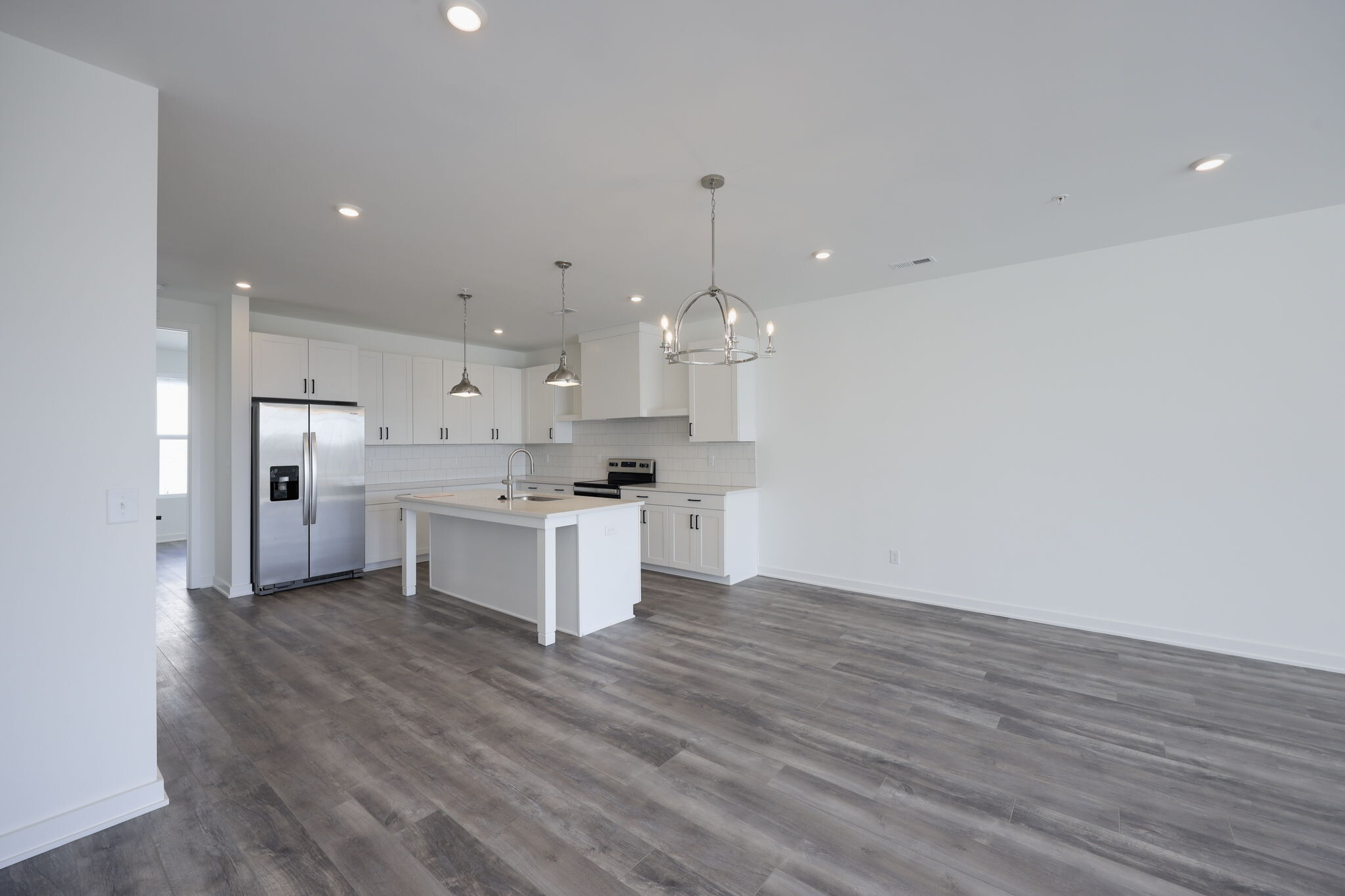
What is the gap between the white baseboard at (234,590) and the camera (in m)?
4.95

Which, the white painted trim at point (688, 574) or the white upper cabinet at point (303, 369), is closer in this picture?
the white upper cabinet at point (303, 369)

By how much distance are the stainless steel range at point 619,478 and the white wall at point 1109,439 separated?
2044mm

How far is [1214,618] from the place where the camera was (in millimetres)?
3588

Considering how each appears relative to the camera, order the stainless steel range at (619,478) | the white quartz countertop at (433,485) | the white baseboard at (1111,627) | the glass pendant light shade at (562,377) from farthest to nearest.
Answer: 1. the stainless steel range at (619,478)
2. the white quartz countertop at (433,485)
3. the glass pendant light shade at (562,377)
4. the white baseboard at (1111,627)

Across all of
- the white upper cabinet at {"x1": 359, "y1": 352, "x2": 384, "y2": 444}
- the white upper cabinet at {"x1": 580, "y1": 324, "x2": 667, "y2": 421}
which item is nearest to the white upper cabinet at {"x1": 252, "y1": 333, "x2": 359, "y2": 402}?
the white upper cabinet at {"x1": 359, "y1": 352, "x2": 384, "y2": 444}

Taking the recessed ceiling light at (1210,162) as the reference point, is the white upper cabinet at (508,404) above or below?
below

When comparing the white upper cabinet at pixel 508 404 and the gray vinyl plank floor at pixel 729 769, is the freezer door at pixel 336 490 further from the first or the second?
the white upper cabinet at pixel 508 404

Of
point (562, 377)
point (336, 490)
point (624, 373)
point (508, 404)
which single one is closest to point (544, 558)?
point (562, 377)

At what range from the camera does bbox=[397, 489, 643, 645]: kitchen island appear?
3.86 meters

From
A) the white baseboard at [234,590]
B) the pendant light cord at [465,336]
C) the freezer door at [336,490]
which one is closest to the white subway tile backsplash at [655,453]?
the pendant light cord at [465,336]

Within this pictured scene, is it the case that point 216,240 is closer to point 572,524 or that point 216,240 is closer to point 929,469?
point 572,524

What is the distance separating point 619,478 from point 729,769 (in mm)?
4481

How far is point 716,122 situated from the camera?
235 centimetres

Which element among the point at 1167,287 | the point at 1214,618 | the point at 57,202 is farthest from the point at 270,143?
the point at 1214,618
